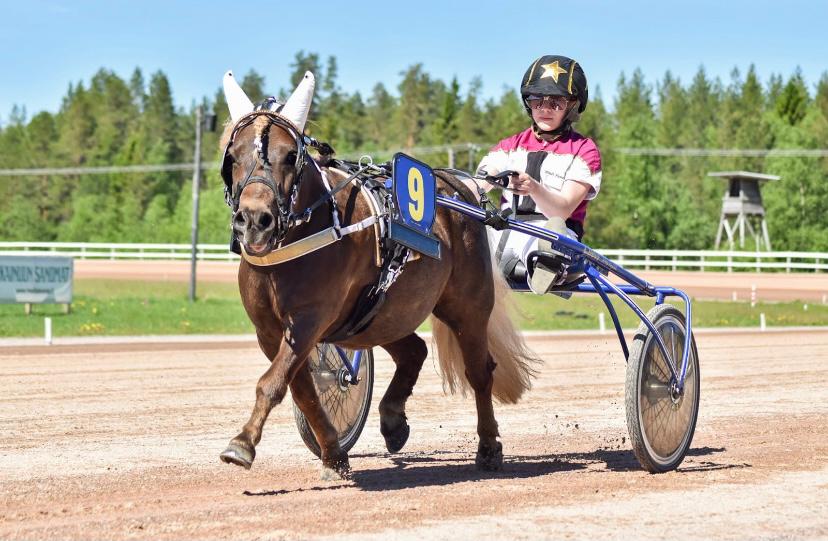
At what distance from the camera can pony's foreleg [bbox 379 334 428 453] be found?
23.3 ft

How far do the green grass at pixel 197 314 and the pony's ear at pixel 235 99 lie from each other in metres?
12.3

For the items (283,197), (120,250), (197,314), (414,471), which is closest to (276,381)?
(283,197)

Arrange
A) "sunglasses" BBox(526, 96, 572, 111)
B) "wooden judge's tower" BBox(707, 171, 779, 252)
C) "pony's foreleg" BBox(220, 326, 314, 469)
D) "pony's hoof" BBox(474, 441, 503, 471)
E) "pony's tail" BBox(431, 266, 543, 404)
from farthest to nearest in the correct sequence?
"wooden judge's tower" BBox(707, 171, 779, 252) → "pony's tail" BBox(431, 266, 543, 404) → "sunglasses" BBox(526, 96, 572, 111) → "pony's hoof" BBox(474, 441, 503, 471) → "pony's foreleg" BBox(220, 326, 314, 469)

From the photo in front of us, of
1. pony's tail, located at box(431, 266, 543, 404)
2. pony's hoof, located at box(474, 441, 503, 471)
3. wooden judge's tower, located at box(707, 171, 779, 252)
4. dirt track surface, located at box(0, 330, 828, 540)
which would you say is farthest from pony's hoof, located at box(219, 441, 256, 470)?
wooden judge's tower, located at box(707, 171, 779, 252)

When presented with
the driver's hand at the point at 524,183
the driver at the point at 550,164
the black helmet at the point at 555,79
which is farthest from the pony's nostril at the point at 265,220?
the black helmet at the point at 555,79

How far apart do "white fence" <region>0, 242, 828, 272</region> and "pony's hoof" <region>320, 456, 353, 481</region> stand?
31.8 metres

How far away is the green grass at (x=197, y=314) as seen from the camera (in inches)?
830

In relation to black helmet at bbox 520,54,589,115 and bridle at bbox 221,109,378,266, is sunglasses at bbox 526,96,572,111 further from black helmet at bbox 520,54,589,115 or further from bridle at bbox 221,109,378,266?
bridle at bbox 221,109,378,266

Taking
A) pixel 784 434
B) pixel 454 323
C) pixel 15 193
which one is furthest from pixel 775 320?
pixel 15 193

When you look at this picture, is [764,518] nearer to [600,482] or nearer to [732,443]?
[600,482]

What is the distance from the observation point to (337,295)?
225 inches

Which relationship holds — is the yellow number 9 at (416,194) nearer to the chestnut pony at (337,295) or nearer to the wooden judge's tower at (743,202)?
the chestnut pony at (337,295)

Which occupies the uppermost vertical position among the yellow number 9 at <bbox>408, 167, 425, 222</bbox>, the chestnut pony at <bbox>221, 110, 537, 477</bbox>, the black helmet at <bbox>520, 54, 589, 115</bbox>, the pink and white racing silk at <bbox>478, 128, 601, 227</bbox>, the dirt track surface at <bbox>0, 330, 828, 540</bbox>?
the black helmet at <bbox>520, 54, 589, 115</bbox>

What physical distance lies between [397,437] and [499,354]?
0.82m
